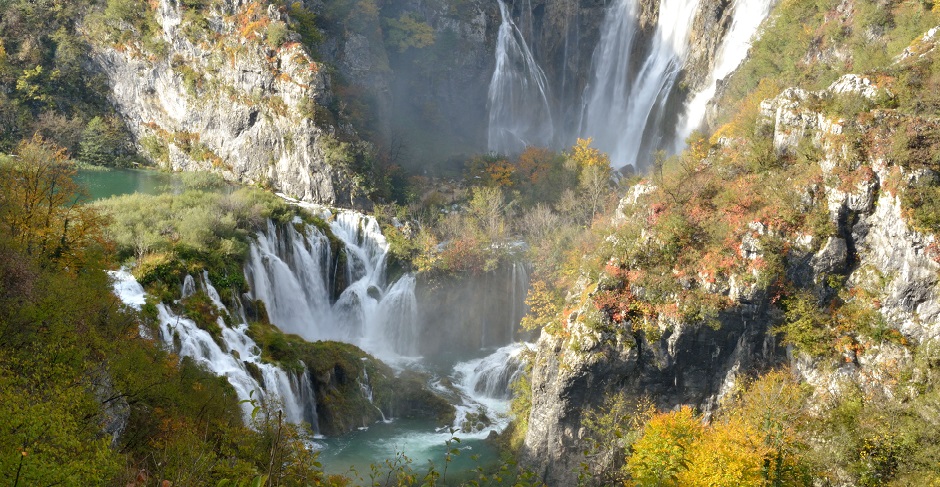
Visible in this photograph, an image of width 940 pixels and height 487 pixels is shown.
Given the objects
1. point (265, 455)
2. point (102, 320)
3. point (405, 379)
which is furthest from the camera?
point (405, 379)

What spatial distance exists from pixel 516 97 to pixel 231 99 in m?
28.0

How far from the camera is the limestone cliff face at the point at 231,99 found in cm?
4759

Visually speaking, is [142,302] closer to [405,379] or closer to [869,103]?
[405,379]

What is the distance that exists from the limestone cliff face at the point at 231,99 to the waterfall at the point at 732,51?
88.9 ft

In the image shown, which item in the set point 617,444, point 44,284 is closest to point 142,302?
point 44,284

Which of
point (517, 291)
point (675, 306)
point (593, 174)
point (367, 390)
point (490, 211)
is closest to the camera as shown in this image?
point (675, 306)

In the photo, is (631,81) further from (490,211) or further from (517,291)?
(517,291)

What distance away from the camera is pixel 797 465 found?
20.7m

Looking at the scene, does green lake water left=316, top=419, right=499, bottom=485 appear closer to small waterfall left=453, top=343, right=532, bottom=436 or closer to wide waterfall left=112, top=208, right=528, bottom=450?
wide waterfall left=112, top=208, right=528, bottom=450

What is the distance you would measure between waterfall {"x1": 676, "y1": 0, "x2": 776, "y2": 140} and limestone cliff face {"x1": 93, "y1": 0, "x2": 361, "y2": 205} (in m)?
27.1

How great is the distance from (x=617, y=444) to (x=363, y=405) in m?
12.2

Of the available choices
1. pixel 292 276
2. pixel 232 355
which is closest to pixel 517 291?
pixel 292 276

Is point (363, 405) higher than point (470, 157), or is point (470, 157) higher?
point (470, 157)

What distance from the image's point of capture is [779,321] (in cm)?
2480
